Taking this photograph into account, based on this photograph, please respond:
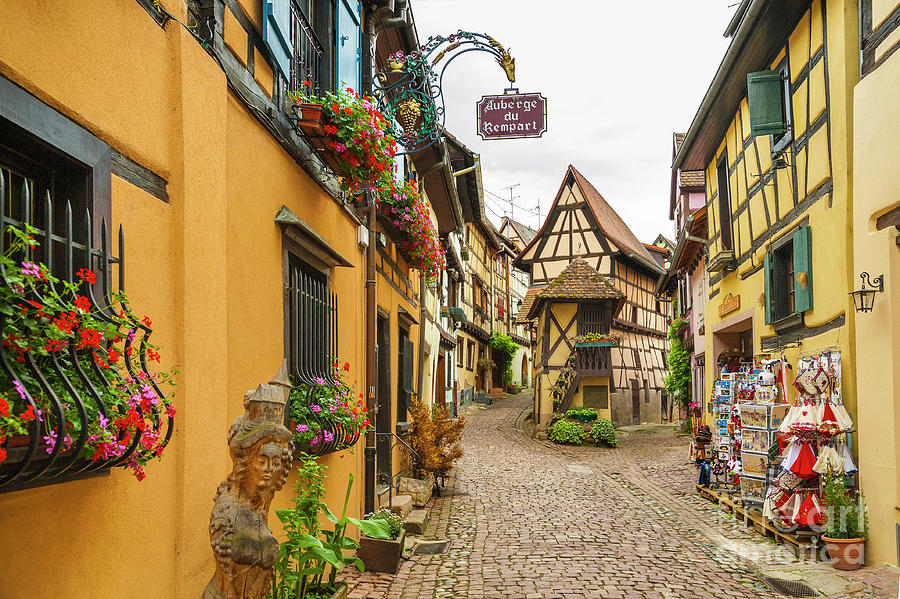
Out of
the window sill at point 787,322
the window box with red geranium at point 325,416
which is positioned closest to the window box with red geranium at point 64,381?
the window box with red geranium at point 325,416

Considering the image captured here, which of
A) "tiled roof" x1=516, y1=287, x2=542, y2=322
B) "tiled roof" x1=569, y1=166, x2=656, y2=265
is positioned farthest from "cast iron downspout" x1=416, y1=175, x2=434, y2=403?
"tiled roof" x1=569, y1=166, x2=656, y2=265

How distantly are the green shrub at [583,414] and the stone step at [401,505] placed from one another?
1286 cm

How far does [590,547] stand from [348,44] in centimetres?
545

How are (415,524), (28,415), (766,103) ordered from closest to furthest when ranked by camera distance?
(28,415)
(415,524)
(766,103)

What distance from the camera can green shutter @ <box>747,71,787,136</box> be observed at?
9047 millimetres

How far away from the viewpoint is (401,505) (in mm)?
8664

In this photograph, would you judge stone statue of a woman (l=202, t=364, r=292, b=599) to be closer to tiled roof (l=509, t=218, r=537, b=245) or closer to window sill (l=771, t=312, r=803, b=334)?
window sill (l=771, t=312, r=803, b=334)

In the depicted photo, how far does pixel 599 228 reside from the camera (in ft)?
89.2

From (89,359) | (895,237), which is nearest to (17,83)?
(89,359)

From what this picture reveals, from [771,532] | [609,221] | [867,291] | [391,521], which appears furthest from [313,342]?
[609,221]

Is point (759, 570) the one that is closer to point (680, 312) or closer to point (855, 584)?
point (855, 584)

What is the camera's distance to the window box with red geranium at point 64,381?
→ 1.94 metres

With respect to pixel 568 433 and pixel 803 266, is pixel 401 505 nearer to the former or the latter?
pixel 803 266

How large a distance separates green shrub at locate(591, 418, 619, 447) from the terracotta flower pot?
45.8 ft
